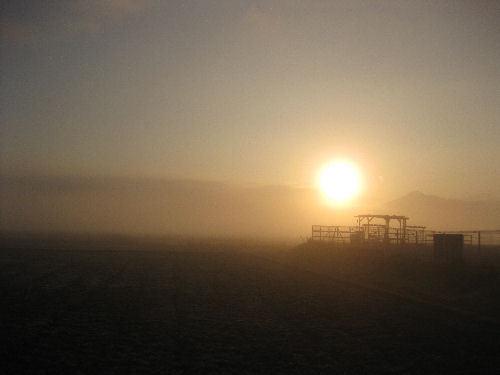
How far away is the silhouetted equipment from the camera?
31.6 metres

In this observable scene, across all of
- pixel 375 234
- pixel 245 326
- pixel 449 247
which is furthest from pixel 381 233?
pixel 245 326

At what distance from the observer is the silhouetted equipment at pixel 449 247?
31.6 metres

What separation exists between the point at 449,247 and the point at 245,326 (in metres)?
20.1

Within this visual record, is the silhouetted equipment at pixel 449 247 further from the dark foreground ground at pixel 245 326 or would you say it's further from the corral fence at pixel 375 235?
the corral fence at pixel 375 235

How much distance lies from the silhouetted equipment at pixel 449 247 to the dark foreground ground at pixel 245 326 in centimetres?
283

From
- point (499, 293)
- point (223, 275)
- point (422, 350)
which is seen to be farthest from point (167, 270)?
point (422, 350)

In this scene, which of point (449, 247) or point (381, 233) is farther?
point (381, 233)

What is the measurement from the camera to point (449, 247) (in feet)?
105

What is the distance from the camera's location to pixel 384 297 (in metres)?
24.4

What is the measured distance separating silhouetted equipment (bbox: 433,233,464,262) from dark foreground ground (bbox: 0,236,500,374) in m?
2.83

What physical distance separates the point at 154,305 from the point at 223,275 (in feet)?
45.6

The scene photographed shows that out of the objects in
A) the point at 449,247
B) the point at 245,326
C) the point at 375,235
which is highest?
the point at 375,235

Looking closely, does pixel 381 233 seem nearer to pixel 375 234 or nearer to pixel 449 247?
pixel 375 234

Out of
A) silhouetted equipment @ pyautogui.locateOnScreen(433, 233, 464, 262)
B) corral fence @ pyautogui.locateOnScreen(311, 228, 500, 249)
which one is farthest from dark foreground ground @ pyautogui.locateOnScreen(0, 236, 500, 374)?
corral fence @ pyautogui.locateOnScreen(311, 228, 500, 249)
